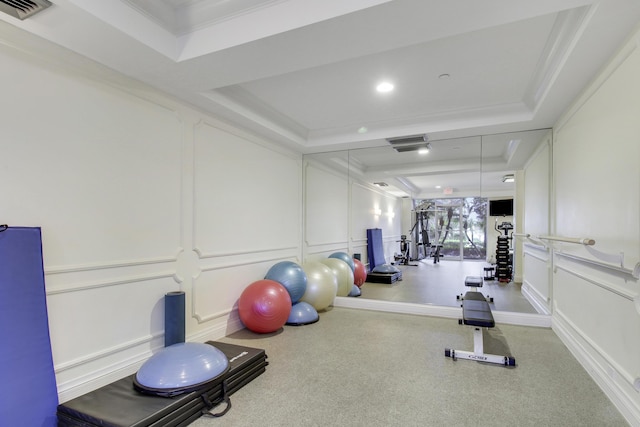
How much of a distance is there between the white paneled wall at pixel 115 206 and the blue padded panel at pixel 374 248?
8.84ft

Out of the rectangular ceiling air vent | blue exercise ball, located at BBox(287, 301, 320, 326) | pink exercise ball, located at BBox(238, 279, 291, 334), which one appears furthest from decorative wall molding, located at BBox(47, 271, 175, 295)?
the rectangular ceiling air vent

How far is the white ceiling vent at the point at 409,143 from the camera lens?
447 cm

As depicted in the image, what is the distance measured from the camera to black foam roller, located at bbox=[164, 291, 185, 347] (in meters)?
2.84

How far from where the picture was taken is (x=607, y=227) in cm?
235

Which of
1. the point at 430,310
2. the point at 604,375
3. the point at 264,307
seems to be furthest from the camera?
the point at 430,310

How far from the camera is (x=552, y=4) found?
1787 mm

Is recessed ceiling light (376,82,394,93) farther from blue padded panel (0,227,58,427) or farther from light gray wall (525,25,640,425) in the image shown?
blue padded panel (0,227,58,427)

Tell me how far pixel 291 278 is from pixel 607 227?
9.93ft

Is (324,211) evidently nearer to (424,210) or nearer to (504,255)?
(424,210)

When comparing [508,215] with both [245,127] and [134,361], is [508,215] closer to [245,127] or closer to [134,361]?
[245,127]

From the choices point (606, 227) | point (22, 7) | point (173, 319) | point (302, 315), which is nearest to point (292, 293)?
point (302, 315)

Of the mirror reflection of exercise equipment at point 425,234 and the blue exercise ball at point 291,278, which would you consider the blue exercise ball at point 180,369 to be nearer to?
the blue exercise ball at point 291,278

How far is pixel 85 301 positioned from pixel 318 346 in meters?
2.10

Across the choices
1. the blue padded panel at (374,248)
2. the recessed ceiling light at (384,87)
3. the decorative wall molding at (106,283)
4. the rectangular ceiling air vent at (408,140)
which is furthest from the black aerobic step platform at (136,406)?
the blue padded panel at (374,248)
